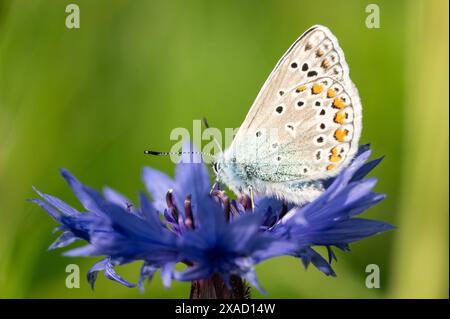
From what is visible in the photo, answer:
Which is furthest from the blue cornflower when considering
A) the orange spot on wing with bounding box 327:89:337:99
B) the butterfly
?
the orange spot on wing with bounding box 327:89:337:99

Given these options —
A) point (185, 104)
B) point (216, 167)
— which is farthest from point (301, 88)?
point (185, 104)

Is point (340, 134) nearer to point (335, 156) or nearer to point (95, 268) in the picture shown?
point (335, 156)

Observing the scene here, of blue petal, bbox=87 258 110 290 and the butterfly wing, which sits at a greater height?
the butterfly wing

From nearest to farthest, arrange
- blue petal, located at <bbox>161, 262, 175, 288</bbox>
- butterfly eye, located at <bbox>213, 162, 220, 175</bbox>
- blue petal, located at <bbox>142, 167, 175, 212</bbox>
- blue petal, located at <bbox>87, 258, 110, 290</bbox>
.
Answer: blue petal, located at <bbox>161, 262, 175, 288</bbox> → blue petal, located at <bbox>87, 258, 110, 290</bbox> → butterfly eye, located at <bbox>213, 162, 220, 175</bbox> → blue petal, located at <bbox>142, 167, 175, 212</bbox>

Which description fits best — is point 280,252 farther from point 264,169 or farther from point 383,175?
point 383,175

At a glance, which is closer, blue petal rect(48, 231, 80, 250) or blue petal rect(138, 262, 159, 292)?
blue petal rect(138, 262, 159, 292)

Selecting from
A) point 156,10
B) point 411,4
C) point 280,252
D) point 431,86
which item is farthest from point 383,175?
point 280,252

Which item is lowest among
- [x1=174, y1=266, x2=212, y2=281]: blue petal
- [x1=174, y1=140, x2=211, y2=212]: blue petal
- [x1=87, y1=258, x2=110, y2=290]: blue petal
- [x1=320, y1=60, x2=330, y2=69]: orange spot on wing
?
[x1=174, y1=266, x2=212, y2=281]: blue petal

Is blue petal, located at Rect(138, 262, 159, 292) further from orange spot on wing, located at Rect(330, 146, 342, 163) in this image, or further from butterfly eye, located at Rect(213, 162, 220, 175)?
orange spot on wing, located at Rect(330, 146, 342, 163)
